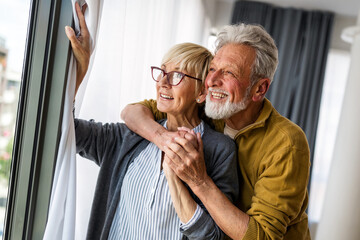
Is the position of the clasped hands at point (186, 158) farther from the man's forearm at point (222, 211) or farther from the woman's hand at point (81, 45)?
the woman's hand at point (81, 45)

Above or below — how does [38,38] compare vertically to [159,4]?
below

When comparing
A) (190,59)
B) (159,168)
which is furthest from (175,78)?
(159,168)

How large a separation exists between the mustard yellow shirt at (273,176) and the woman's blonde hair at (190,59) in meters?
0.27

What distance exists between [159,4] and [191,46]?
45.0 inches

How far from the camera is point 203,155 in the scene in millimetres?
1271

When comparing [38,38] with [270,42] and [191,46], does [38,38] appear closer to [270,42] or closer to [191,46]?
[191,46]

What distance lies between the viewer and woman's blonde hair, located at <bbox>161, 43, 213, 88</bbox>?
1302mm

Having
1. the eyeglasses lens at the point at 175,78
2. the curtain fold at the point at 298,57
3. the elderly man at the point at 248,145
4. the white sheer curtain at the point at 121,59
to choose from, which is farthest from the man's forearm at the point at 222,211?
the curtain fold at the point at 298,57

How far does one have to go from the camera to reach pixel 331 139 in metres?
4.62

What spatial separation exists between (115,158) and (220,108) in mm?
427

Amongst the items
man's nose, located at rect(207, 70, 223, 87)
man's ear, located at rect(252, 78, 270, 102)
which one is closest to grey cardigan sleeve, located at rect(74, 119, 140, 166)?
man's nose, located at rect(207, 70, 223, 87)

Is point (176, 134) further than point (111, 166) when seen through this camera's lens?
No

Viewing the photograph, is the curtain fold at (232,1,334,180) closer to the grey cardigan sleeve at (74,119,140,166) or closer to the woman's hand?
the grey cardigan sleeve at (74,119,140,166)

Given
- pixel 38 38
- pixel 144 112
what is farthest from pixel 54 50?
pixel 144 112
